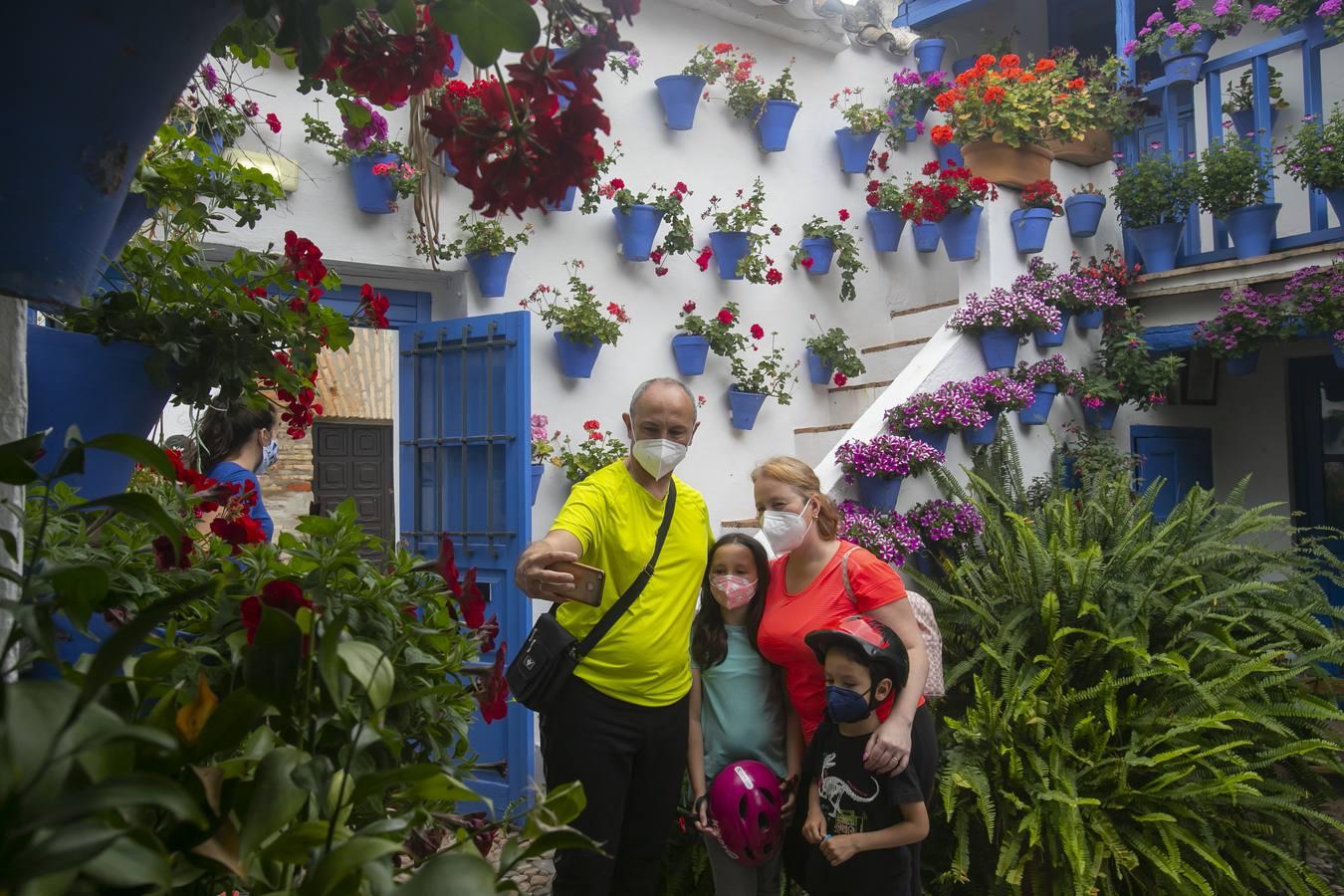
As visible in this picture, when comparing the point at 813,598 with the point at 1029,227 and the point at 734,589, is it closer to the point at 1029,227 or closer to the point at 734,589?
the point at 734,589

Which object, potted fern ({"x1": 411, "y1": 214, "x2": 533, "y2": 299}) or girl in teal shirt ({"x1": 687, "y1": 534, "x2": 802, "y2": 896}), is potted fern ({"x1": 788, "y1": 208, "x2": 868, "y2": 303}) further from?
girl in teal shirt ({"x1": 687, "y1": 534, "x2": 802, "y2": 896})

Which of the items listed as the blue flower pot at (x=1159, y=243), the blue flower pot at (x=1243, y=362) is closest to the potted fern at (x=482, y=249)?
the blue flower pot at (x=1159, y=243)

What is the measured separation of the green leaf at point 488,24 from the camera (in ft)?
2.95

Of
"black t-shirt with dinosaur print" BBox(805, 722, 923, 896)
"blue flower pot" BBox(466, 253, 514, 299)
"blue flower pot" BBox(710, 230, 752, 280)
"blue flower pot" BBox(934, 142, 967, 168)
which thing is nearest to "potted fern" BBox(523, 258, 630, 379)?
"blue flower pot" BBox(466, 253, 514, 299)

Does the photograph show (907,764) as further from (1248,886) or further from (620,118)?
(620,118)

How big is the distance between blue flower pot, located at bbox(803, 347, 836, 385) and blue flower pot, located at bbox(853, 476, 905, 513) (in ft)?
3.93

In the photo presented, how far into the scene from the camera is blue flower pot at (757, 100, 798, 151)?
6309mm

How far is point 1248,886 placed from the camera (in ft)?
12.8

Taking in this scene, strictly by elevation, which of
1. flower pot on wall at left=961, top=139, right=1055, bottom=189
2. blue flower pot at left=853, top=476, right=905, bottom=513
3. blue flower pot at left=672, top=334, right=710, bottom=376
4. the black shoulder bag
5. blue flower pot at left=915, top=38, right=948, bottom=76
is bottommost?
the black shoulder bag

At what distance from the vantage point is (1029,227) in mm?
6141

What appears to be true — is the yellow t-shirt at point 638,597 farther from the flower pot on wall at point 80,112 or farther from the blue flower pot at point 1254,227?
the blue flower pot at point 1254,227

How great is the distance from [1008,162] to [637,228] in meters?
2.13

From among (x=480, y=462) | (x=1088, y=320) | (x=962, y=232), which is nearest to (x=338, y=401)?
(x=480, y=462)

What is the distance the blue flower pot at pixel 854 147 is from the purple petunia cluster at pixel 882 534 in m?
2.45
